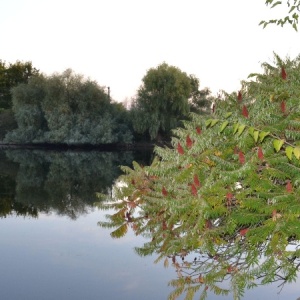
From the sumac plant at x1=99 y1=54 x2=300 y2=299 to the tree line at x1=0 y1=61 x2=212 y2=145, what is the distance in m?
50.9

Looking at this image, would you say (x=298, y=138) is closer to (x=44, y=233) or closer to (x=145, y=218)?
(x=145, y=218)

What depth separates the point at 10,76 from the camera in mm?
93250

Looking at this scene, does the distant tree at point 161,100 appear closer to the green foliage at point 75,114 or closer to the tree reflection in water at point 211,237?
the green foliage at point 75,114

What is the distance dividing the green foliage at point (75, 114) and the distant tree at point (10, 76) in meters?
27.8

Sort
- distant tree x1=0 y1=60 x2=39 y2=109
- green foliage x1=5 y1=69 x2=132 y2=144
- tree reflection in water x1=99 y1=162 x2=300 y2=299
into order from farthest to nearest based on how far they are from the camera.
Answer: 1. distant tree x1=0 y1=60 x2=39 y2=109
2. green foliage x1=5 y1=69 x2=132 y2=144
3. tree reflection in water x1=99 y1=162 x2=300 y2=299

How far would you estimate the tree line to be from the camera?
56.9 metres

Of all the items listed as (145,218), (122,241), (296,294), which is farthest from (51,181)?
(145,218)

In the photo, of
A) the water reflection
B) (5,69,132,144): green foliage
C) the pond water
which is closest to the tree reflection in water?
the pond water

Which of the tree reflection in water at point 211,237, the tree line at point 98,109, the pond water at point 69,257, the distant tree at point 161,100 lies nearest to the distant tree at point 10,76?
the tree line at point 98,109

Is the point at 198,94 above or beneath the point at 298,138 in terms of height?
above

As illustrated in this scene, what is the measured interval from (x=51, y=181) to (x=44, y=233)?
1545 cm

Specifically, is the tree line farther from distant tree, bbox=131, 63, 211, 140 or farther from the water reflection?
the water reflection

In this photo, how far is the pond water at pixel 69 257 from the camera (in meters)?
13.0

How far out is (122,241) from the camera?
1786 cm
